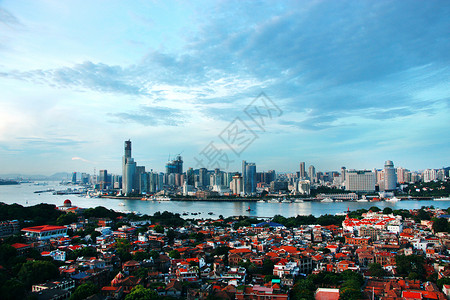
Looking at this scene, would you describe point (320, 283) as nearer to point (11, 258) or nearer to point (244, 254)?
point (244, 254)

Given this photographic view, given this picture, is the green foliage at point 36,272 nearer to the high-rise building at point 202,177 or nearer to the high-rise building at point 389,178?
the high-rise building at point 389,178

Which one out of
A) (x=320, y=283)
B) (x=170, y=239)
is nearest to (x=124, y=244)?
(x=170, y=239)

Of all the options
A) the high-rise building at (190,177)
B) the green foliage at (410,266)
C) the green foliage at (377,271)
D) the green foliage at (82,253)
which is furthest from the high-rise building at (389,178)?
the green foliage at (82,253)

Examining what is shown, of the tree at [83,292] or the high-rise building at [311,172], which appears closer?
→ the tree at [83,292]

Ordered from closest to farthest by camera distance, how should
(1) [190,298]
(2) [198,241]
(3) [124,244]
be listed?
1. (1) [190,298]
2. (3) [124,244]
3. (2) [198,241]

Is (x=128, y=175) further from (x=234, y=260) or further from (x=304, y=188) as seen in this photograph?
(x=234, y=260)

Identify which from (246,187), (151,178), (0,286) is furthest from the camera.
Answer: (151,178)
